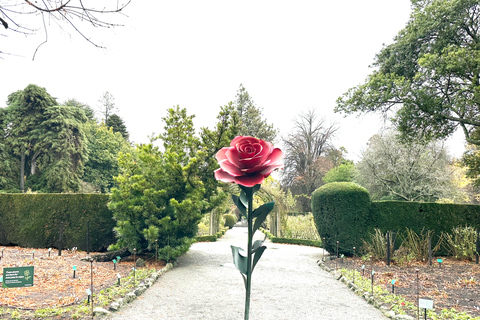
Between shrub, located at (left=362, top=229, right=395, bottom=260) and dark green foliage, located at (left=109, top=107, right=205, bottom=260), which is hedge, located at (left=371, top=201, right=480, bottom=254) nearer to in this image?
shrub, located at (left=362, top=229, right=395, bottom=260)

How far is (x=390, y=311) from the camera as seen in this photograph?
188 inches

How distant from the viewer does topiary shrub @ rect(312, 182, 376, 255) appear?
9508 mm

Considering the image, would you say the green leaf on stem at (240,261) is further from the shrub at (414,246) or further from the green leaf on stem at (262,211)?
the shrub at (414,246)

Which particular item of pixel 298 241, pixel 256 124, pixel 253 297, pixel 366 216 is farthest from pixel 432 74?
pixel 256 124

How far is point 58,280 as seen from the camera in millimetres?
6461

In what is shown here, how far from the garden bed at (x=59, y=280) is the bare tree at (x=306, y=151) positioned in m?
23.6

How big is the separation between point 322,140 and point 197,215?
978 inches

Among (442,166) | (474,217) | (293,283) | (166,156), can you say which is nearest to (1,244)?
(166,156)

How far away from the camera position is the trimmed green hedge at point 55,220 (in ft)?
34.7

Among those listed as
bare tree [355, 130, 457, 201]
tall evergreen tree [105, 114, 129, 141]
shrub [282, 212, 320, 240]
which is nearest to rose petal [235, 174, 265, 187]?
shrub [282, 212, 320, 240]

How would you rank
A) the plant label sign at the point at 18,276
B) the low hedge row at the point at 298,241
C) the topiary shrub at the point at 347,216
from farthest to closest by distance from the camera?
the low hedge row at the point at 298,241 < the topiary shrub at the point at 347,216 < the plant label sign at the point at 18,276

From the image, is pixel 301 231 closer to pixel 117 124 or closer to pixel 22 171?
pixel 22 171

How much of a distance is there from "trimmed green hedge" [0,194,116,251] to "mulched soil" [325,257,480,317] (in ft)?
23.1

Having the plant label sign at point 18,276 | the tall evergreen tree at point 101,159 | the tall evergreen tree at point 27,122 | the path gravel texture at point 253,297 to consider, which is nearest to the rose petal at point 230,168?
the path gravel texture at point 253,297
